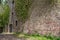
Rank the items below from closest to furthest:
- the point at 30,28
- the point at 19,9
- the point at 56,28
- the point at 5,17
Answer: the point at 56,28
the point at 30,28
the point at 19,9
the point at 5,17

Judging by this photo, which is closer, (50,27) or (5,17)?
(50,27)

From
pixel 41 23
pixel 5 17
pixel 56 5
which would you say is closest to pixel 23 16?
pixel 41 23

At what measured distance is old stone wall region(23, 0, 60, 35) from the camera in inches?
477

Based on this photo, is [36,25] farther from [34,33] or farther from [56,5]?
[56,5]

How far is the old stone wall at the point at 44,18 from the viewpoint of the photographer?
39.7 feet

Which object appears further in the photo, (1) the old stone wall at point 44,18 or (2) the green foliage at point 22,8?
(2) the green foliage at point 22,8

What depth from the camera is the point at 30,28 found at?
12.8 metres

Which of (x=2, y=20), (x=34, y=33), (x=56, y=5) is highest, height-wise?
(x=56, y=5)

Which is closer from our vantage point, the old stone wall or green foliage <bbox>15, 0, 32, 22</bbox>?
the old stone wall

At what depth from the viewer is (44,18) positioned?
40.5ft

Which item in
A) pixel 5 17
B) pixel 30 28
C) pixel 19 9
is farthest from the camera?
pixel 5 17

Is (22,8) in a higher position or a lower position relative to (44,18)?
higher

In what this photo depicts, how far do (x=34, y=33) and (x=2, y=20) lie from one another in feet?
59.1

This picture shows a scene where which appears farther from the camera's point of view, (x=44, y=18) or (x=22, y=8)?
(x=22, y=8)
